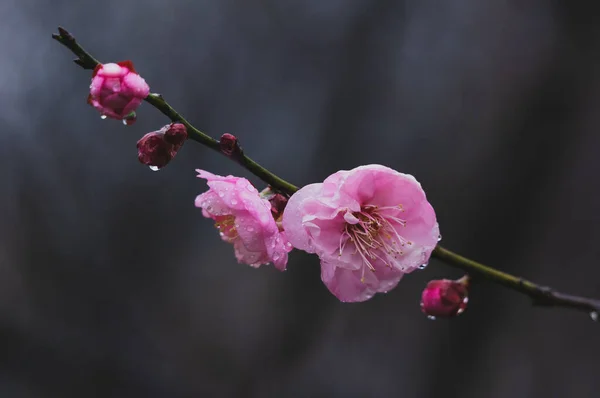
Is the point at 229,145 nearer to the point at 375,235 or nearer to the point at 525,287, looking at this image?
the point at 375,235

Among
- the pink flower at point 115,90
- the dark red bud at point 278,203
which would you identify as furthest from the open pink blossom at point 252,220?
the pink flower at point 115,90

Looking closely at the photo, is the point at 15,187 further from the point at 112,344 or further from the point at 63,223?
the point at 112,344

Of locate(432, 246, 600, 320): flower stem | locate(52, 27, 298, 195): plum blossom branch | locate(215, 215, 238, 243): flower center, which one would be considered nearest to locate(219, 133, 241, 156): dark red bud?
locate(52, 27, 298, 195): plum blossom branch

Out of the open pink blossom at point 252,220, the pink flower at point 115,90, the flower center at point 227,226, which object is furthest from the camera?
the flower center at point 227,226

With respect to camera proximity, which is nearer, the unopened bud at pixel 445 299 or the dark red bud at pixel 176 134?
the dark red bud at pixel 176 134

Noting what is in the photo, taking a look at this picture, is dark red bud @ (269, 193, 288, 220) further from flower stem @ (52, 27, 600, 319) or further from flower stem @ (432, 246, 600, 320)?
flower stem @ (432, 246, 600, 320)

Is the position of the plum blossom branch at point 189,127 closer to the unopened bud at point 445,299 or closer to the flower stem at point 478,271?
the flower stem at point 478,271

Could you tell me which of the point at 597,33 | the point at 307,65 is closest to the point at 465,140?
the point at 597,33
